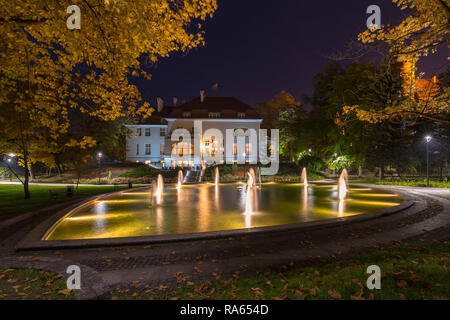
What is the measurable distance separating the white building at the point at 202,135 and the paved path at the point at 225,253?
1540 inches

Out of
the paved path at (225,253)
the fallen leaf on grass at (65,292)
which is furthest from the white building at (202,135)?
the fallen leaf on grass at (65,292)

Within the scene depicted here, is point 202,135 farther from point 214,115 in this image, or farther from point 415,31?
point 415,31

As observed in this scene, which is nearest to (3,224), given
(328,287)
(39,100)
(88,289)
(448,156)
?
(39,100)

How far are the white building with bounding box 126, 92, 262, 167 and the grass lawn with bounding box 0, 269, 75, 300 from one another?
1619 inches

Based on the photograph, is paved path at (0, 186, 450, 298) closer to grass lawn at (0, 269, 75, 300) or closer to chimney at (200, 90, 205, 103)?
grass lawn at (0, 269, 75, 300)

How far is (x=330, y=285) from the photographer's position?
12.7ft

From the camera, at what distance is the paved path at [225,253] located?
4.76m

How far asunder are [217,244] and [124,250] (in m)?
2.37

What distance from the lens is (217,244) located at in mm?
6582

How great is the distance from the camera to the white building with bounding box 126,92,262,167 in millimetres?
47406

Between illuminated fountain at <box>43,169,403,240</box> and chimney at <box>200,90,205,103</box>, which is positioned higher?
chimney at <box>200,90,205,103</box>

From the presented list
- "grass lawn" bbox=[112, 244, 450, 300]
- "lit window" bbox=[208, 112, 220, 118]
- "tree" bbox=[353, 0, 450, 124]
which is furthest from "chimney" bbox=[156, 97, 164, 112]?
"grass lawn" bbox=[112, 244, 450, 300]

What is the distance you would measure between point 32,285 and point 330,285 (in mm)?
5014

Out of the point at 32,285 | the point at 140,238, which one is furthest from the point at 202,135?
the point at 32,285
